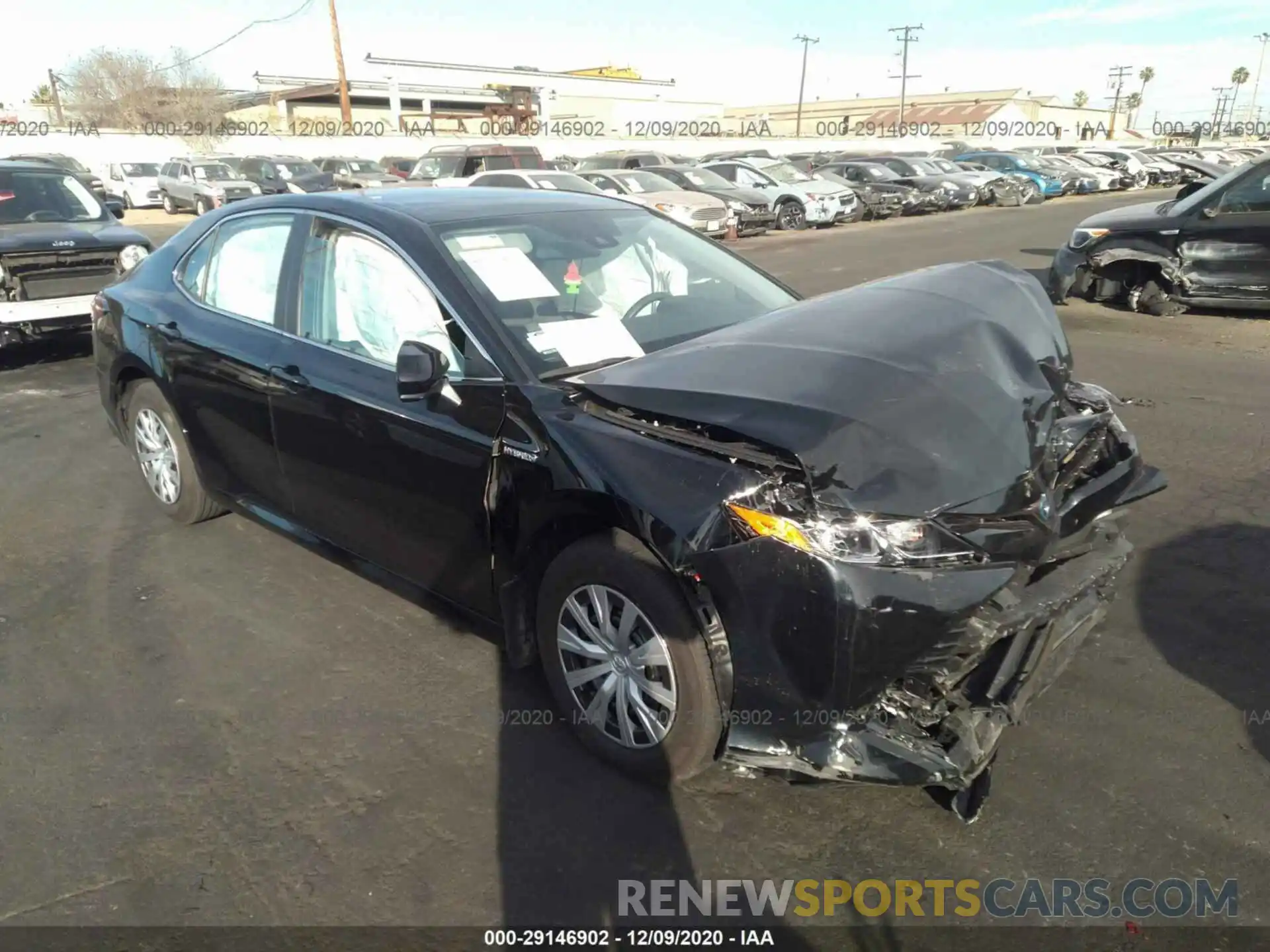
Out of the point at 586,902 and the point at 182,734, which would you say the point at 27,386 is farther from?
the point at 586,902

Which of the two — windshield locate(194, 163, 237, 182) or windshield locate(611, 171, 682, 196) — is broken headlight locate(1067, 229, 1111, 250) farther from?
windshield locate(194, 163, 237, 182)

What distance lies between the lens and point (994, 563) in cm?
260

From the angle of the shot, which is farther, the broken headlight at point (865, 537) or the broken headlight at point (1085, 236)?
the broken headlight at point (1085, 236)

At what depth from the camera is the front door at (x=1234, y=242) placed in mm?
9289

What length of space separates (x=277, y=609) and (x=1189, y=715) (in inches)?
143

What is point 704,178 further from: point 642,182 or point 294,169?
point 294,169

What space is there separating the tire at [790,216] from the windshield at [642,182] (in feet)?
8.56

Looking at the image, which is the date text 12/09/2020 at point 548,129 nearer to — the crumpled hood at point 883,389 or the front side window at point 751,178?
the front side window at point 751,178

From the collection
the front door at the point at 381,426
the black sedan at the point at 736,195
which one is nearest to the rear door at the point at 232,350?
the front door at the point at 381,426

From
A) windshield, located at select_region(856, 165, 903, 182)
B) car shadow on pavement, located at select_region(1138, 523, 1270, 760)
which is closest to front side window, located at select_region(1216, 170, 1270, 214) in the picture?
car shadow on pavement, located at select_region(1138, 523, 1270, 760)

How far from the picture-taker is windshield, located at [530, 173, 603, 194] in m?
17.5

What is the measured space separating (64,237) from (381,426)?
291 inches

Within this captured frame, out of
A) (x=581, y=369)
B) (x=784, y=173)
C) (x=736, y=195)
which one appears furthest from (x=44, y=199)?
(x=784, y=173)
